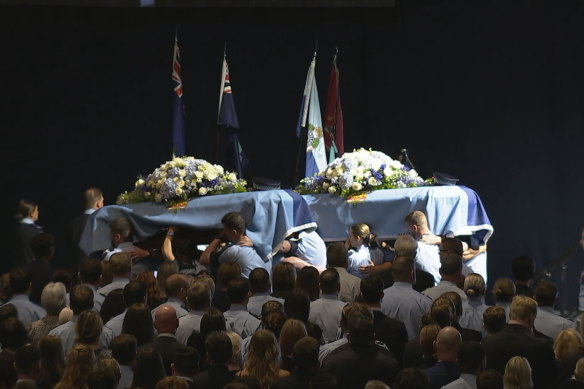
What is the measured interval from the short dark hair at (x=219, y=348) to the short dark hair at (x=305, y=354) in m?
0.36

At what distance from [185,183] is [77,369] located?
13.3ft

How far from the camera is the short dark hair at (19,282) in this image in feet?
26.4

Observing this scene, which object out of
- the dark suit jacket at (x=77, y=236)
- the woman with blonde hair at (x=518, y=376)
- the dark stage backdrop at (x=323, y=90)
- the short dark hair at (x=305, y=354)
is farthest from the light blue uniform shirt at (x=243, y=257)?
the dark stage backdrop at (x=323, y=90)

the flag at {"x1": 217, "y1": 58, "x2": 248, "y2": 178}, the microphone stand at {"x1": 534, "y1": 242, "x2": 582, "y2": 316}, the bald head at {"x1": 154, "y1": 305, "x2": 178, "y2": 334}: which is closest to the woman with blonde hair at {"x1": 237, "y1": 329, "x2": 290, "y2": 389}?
the bald head at {"x1": 154, "y1": 305, "x2": 178, "y2": 334}

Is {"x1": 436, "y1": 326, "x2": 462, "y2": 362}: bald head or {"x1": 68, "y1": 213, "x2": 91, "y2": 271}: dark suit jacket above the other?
{"x1": 436, "y1": 326, "x2": 462, "y2": 362}: bald head

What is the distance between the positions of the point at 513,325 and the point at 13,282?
3544 millimetres

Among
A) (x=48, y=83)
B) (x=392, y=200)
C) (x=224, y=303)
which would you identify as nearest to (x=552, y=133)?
(x=392, y=200)

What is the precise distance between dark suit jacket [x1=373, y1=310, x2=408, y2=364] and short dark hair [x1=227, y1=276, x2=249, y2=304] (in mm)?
876

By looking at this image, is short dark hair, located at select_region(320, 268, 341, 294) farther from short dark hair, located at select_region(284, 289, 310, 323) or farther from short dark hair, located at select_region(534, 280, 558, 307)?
short dark hair, located at select_region(534, 280, 558, 307)

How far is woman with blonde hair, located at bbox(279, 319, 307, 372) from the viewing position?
622cm

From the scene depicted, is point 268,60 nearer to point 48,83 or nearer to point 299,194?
point 48,83

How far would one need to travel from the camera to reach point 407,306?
7609 millimetres

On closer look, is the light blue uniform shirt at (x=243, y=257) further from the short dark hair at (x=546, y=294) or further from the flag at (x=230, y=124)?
the flag at (x=230, y=124)

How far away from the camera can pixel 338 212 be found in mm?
10023
